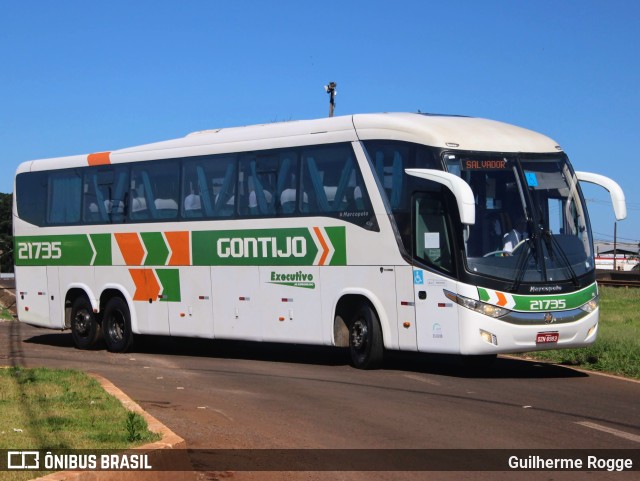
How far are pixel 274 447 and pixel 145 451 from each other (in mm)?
1718

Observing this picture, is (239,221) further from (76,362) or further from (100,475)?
(100,475)

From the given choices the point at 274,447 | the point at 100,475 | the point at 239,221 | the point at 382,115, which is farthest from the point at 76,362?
the point at 100,475

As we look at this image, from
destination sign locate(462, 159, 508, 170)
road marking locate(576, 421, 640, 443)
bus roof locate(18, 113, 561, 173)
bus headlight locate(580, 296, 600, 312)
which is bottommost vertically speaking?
road marking locate(576, 421, 640, 443)

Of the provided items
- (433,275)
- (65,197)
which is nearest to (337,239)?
(433,275)

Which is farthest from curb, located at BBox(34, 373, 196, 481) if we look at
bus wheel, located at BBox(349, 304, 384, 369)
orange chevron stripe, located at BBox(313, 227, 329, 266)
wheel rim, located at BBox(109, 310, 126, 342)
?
wheel rim, located at BBox(109, 310, 126, 342)

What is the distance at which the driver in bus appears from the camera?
611 inches

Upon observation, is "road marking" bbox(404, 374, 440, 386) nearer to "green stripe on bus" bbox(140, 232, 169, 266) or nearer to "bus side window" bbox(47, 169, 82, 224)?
"green stripe on bus" bbox(140, 232, 169, 266)

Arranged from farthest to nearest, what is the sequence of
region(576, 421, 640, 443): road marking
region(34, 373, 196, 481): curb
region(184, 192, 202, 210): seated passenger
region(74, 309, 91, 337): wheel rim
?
region(74, 309, 91, 337): wheel rim → region(184, 192, 202, 210): seated passenger → region(576, 421, 640, 443): road marking → region(34, 373, 196, 481): curb

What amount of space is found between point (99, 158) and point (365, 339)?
7.99m

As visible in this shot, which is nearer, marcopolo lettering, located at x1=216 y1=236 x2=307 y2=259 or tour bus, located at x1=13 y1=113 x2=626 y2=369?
tour bus, located at x1=13 y1=113 x2=626 y2=369

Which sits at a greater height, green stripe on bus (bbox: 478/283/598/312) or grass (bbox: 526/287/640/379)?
green stripe on bus (bbox: 478/283/598/312)

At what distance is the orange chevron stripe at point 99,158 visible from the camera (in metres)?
22.2

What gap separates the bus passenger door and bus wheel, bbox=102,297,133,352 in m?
7.78

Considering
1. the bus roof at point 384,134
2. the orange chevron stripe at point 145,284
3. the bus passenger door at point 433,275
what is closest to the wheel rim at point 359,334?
the bus passenger door at point 433,275
